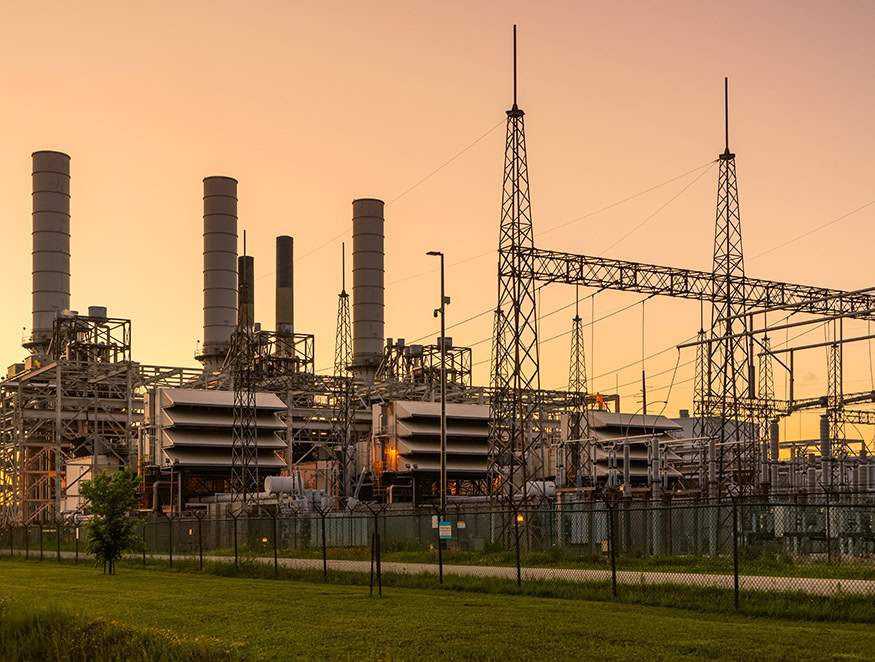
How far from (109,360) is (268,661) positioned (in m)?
78.4

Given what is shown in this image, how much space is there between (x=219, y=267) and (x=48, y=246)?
1429 centimetres

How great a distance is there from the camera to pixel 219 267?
95.3 meters

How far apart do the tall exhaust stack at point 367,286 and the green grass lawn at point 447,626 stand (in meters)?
75.7

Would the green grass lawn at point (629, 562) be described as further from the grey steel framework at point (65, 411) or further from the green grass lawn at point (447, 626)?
the grey steel framework at point (65, 411)

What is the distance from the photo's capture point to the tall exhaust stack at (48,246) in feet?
298

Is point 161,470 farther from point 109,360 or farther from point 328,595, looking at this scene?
point 328,595

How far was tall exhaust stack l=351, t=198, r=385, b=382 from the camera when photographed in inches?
4082

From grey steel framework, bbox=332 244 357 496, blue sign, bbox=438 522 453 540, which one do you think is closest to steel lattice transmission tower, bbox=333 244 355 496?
grey steel framework, bbox=332 244 357 496

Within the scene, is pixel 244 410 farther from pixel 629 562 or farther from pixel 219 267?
pixel 629 562

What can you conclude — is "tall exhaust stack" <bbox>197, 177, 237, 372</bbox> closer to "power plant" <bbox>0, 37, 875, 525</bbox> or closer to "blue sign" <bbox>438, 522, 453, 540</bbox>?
"power plant" <bbox>0, 37, 875, 525</bbox>

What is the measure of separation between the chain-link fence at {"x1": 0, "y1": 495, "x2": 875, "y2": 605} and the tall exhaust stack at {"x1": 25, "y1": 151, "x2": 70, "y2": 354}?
36.8 meters

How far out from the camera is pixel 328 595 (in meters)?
26.0

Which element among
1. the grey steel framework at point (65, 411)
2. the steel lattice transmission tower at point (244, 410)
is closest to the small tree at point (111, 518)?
the steel lattice transmission tower at point (244, 410)

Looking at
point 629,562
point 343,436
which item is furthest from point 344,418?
point 629,562
